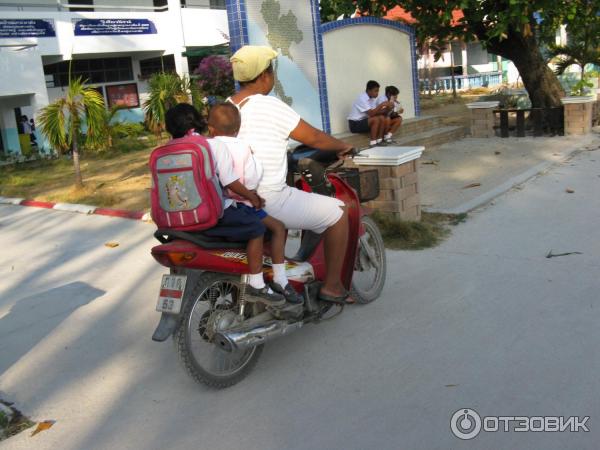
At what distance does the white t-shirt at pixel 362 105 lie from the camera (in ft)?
38.8

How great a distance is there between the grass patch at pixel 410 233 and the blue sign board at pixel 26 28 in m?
16.3

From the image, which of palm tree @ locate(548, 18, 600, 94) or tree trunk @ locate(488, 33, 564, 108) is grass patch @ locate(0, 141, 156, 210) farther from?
palm tree @ locate(548, 18, 600, 94)

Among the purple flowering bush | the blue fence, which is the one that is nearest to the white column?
the purple flowering bush

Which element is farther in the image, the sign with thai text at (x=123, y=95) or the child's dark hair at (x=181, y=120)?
the sign with thai text at (x=123, y=95)

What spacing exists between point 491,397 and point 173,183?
200 centimetres

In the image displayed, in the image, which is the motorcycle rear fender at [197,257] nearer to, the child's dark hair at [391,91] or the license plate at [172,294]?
the license plate at [172,294]

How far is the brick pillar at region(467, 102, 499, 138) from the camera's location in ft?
43.7

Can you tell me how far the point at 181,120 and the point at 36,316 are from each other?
2533mm

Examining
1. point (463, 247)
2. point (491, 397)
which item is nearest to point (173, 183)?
point (491, 397)

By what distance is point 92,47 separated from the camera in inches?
838

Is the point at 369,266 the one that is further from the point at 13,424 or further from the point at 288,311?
the point at 13,424

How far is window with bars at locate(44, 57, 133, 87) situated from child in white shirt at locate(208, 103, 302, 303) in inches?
765

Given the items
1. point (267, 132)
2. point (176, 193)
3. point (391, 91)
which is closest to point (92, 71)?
point (391, 91)

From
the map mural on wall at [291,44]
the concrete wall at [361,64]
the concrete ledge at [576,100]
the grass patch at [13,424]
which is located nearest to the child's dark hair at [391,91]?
the concrete wall at [361,64]
